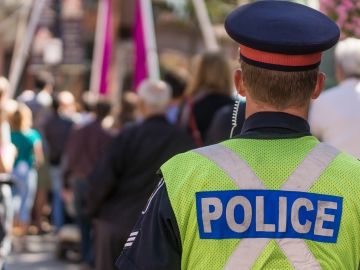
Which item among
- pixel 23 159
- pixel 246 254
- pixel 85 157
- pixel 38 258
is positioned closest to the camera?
pixel 246 254

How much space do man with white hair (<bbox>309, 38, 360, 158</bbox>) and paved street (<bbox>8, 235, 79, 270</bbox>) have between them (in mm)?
6792

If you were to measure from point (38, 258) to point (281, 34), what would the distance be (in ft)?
36.2

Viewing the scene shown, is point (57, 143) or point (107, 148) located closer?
point (107, 148)

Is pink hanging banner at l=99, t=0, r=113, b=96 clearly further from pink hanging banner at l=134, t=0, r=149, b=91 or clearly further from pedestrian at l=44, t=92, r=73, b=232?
pink hanging banner at l=134, t=0, r=149, b=91

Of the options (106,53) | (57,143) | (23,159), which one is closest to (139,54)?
(23,159)

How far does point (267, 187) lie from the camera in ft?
10.9

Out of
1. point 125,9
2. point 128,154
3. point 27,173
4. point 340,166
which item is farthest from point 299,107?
point 125,9

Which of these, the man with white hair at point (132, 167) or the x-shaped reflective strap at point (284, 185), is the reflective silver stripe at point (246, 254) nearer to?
the x-shaped reflective strap at point (284, 185)

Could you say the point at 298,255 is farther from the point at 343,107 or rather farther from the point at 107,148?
the point at 107,148

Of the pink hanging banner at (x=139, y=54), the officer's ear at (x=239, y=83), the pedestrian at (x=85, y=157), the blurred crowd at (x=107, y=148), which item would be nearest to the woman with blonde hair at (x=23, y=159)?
the blurred crowd at (x=107, y=148)

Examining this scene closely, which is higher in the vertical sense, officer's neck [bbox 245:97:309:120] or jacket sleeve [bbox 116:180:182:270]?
officer's neck [bbox 245:97:309:120]

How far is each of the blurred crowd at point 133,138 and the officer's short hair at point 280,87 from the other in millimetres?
426

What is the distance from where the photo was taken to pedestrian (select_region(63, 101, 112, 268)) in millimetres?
12719

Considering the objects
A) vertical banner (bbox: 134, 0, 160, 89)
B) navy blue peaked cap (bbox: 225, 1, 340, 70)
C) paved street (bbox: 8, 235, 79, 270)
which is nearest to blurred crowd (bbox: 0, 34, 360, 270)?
paved street (bbox: 8, 235, 79, 270)
